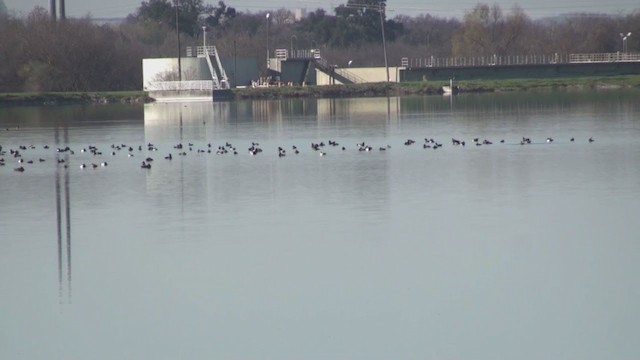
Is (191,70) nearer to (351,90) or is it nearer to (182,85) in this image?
(182,85)

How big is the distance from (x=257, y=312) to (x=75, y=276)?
296 centimetres

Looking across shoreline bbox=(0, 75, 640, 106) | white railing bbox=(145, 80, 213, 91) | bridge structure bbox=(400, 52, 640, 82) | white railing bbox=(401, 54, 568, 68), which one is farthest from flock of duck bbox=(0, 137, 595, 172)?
white railing bbox=(401, 54, 568, 68)

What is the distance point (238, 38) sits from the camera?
368 feet

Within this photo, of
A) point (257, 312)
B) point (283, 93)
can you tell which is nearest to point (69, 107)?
point (283, 93)

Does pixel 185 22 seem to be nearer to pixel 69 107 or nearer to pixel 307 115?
pixel 69 107

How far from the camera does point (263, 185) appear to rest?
23016 mm

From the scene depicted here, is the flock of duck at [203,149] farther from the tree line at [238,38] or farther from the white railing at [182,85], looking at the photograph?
the tree line at [238,38]

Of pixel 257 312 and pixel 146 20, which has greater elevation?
pixel 146 20

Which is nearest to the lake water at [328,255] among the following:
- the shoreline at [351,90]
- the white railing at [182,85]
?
the shoreline at [351,90]

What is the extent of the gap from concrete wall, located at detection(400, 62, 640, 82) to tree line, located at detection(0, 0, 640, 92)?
42.5 ft

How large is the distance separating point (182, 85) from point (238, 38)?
37813mm

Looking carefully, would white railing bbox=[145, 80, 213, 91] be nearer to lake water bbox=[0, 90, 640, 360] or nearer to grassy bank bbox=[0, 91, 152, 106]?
grassy bank bbox=[0, 91, 152, 106]

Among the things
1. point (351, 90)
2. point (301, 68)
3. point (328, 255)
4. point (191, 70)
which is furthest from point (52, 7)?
point (328, 255)

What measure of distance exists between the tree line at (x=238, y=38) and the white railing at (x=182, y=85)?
Result: 12.6 feet
